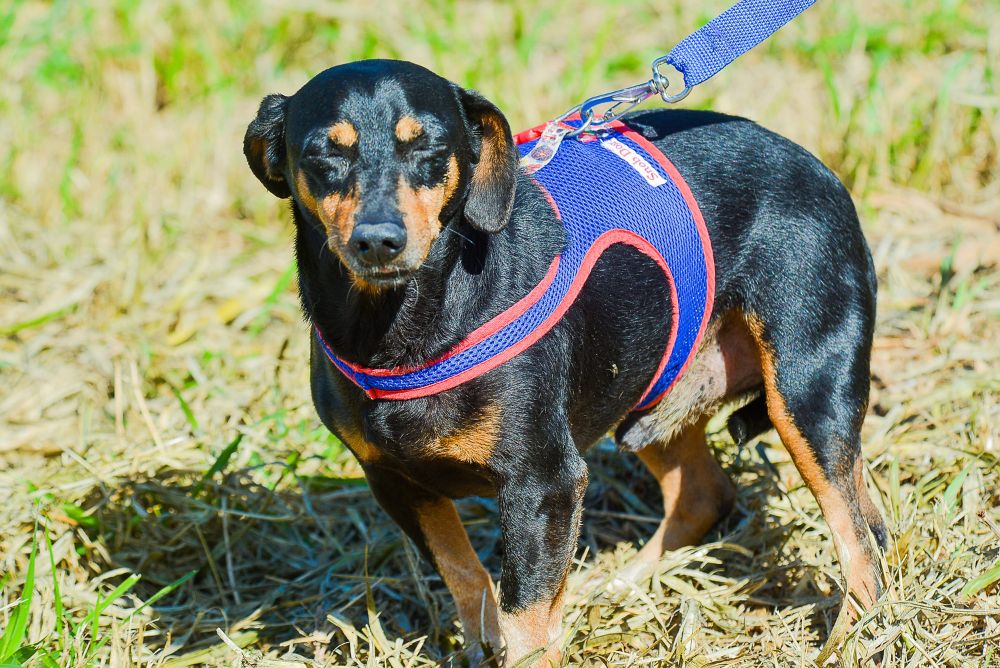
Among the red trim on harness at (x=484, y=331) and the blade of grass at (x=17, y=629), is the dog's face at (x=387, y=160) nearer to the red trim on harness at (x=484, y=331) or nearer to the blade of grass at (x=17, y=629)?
the red trim on harness at (x=484, y=331)

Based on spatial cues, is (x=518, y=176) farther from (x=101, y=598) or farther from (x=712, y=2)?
(x=712, y=2)

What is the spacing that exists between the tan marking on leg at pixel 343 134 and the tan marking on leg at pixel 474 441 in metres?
0.77

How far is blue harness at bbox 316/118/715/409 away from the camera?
3.04 meters

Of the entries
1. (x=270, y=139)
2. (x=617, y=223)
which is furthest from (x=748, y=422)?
(x=270, y=139)

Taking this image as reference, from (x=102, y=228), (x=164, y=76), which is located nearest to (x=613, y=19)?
(x=164, y=76)

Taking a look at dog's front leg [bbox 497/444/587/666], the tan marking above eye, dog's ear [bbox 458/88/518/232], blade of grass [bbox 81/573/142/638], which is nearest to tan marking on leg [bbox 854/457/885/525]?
dog's front leg [bbox 497/444/587/666]

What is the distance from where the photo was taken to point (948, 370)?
16.2 ft

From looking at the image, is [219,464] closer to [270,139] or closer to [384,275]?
[270,139]

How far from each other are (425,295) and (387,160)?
38 cm

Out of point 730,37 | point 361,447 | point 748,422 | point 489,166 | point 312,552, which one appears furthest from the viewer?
point 312,552

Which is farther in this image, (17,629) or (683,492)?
(683,492)

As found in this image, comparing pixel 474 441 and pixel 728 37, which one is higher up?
pixel 728 37

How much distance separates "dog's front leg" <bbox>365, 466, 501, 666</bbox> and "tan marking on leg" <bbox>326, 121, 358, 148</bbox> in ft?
3.36

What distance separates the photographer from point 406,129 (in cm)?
295
